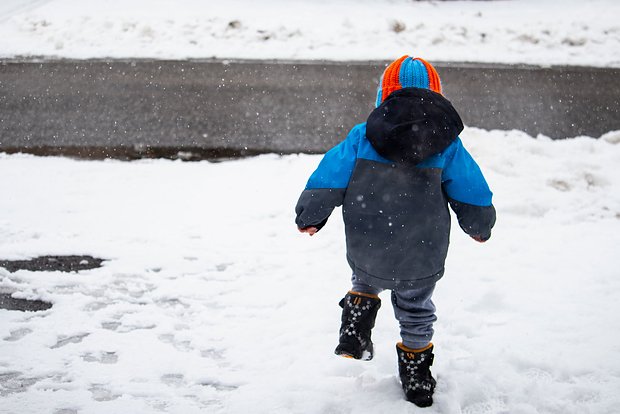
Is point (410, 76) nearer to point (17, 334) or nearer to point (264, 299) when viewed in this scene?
point (264, 299)

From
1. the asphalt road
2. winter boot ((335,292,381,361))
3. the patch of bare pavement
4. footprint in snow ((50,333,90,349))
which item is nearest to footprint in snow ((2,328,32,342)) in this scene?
footprint in snow ((50,333,90,349))

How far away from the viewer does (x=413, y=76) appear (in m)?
2.36

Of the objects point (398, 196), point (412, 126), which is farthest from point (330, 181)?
point (412, 126)

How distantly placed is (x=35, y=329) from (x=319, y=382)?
1.65 metres

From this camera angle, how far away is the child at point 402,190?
226 cm

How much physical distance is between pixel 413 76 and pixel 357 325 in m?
1.15

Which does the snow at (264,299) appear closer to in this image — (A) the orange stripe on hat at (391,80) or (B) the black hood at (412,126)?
(B) the black hood at (412,126)

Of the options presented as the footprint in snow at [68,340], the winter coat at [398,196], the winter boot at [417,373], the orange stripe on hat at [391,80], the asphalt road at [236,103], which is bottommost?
the asphalt road at [236,103]

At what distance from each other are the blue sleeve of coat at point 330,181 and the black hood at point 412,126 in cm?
11

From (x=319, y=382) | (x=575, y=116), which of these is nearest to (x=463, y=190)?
(x=319, y=382)

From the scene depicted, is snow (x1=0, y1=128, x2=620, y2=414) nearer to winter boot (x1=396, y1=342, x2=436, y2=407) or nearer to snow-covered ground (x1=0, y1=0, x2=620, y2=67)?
winter boot (x1=396, y1=342, x2=436, y2=407)

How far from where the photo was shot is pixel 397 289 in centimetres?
247

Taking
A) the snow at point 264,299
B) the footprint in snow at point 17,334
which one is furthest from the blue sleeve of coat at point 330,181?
the footprint in snow at point 17,334

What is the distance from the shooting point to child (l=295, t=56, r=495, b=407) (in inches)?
89.0
